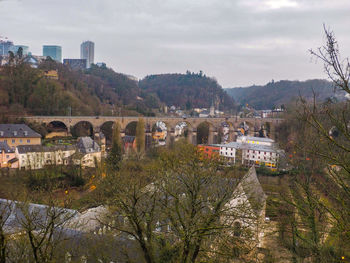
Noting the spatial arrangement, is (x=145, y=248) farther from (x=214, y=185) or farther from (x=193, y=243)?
(x=214, y=185)

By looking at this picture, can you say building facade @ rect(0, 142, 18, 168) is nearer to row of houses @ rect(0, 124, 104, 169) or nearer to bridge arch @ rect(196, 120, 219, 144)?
row of houses @ rect(0, 124, 104, 169)

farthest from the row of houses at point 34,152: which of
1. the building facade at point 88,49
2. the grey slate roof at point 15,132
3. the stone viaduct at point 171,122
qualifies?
the building facade at point 88,49

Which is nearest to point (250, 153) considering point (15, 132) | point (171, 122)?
point (171, 122)

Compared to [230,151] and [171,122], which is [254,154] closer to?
[230,151]

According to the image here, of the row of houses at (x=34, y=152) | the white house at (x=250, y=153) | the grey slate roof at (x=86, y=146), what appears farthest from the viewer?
the white house at (x=250, y=153)

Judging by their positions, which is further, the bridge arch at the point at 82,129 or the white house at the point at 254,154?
the bridge arch at the point at 82,129

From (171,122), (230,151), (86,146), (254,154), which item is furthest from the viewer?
(171,122)

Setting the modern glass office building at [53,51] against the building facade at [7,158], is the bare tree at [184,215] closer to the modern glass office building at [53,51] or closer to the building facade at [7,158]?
the building facade at [7,158]

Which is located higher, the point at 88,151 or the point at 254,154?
the point at 88,151
